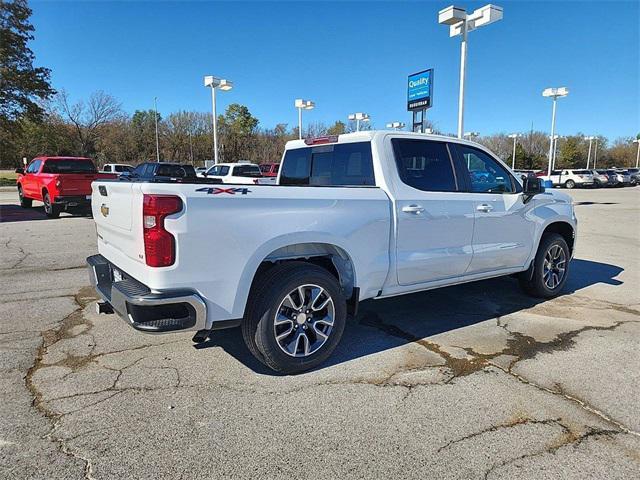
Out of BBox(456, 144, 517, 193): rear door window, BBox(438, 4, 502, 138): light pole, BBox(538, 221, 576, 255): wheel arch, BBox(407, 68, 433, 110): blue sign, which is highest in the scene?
BBox(438, 4, 502, 138): light pole

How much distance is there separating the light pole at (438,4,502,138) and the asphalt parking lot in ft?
34.5

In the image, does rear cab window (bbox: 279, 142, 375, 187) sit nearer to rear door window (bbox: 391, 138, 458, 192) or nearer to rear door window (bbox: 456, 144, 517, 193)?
rear door window (bbox: 391, 138, 458, 192)

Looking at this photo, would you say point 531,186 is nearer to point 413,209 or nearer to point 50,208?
point 413,209

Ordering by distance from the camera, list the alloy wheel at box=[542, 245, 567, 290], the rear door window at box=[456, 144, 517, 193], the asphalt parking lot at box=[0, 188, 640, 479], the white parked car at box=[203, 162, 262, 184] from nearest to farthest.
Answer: the asphalt parking lot at box=[0, 188, 640, 479], the rear door window at box=[456, 144, 517, 193], the alloy wheel at box=[542, 245, 567, 290], the white parked car at box=[203, 162, 262, 184]

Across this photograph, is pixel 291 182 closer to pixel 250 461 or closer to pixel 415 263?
pixel 415 263

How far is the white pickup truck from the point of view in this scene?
3.05 metres

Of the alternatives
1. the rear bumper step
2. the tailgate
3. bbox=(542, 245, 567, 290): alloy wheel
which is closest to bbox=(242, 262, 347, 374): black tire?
the rear bumper step

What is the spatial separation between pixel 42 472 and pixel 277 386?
5.12 feet

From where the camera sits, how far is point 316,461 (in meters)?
2.60

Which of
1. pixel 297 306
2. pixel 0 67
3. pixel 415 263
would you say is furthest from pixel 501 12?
pixel 0 67

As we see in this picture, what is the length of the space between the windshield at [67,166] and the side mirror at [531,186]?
1334cm

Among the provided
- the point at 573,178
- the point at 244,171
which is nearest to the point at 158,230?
the point at 244,171

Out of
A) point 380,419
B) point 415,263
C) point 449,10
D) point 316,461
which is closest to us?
point 316,461

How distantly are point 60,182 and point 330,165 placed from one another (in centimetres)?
1127
